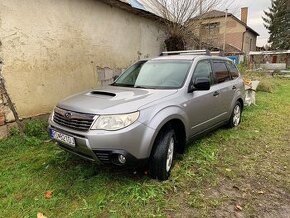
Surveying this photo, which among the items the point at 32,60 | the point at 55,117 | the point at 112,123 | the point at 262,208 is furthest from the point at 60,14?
the point at 262,208

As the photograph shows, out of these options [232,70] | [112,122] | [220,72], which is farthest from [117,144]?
[232,70]

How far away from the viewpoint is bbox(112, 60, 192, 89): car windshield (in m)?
4.52

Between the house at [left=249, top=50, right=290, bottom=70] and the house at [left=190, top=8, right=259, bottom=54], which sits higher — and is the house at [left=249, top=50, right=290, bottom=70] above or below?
below

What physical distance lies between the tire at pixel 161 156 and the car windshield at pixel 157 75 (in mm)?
873

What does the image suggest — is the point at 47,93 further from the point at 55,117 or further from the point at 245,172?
the point at 245,172

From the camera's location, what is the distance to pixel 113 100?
12.3ft

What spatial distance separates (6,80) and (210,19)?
9.89 meters

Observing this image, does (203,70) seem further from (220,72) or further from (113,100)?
(113,100)

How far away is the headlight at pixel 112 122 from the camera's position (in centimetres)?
339

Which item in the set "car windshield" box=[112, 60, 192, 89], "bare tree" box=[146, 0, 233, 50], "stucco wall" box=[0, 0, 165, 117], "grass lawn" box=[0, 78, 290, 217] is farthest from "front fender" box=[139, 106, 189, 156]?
"bare tree" box=[146, 0, 233, 50]

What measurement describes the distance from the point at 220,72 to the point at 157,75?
163 centimetres

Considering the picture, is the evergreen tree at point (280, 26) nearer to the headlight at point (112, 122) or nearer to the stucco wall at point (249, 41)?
the stucco wall at point (249, 41)

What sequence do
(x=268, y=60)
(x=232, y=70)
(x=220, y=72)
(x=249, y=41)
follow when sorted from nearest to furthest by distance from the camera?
(x=220, y=72) → (x=232, y=70) → (x=268, y=60) → (x=249, y=41)

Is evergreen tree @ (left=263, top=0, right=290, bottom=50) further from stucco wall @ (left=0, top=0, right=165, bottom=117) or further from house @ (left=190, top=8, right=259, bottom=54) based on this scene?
stucco wall @ (left=0, top=0, right=165, bottom=117)
